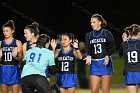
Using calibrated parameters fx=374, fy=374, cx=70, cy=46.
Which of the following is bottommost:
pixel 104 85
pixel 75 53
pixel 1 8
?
pixel 104 85

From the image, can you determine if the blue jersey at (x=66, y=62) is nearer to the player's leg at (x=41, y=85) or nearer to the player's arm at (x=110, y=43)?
the player's arm at (x=110, y=43)

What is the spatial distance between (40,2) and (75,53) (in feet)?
37.9

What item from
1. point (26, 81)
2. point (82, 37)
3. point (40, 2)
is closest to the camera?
point (26, 81)

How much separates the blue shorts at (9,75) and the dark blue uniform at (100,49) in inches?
57.9

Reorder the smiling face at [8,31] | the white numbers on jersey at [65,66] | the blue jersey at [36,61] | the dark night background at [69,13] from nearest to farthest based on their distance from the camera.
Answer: the blue jersey at [36,61], the smiling face at [8,31], the white numbers on jersey at [65,66], the dark night background at [69,13]

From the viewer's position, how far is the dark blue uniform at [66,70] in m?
7.03

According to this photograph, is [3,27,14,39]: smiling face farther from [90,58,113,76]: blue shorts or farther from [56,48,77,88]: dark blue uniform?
[90,58,113,76]: blue shorts

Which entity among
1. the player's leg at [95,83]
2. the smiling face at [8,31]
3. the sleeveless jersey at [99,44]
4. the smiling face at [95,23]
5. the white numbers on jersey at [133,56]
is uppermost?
the smiling face at [95,23]

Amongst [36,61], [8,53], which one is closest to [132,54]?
Answer: [36,61]

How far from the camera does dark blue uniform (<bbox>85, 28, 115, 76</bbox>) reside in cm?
662

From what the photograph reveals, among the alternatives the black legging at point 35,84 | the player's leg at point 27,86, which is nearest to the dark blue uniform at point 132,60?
the black legging at point 35,84

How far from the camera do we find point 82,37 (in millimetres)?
16578

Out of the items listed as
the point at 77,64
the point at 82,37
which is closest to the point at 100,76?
the point at 77,64

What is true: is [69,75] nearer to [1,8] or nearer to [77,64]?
[77,64]
